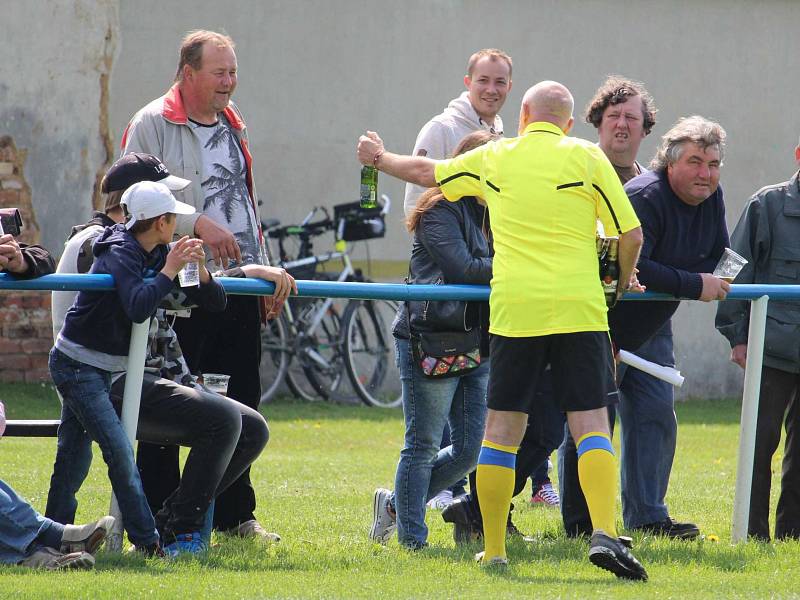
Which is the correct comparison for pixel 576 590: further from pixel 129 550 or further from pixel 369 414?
pixel 369 414

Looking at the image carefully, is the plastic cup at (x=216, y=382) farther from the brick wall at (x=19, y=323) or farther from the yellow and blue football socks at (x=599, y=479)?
the brick wall at (x=19, y=323)

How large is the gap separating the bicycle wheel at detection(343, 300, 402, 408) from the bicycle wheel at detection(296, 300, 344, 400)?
141 millimetres

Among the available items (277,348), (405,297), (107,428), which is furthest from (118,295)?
(277,348)

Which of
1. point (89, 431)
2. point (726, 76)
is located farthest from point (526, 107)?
point (726, 76)

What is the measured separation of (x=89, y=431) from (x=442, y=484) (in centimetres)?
164

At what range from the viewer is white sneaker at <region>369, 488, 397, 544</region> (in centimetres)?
626

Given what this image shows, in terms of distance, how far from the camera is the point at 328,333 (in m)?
13.8

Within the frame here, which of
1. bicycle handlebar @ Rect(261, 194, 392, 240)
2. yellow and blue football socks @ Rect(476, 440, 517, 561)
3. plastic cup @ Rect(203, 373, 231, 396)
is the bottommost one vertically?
yellow and blue football socks @ Rect(476, 440, 517, 561)

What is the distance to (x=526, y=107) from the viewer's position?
5.45 m

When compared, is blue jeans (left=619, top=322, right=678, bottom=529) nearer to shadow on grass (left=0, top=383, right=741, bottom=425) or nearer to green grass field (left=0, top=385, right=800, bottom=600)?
green grass field (left=0, top=385, right=800, bottom=600)

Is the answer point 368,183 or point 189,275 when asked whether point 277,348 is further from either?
point 189,275

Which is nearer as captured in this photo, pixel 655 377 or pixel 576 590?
pixel 576 590

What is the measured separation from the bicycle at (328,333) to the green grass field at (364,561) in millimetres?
4210

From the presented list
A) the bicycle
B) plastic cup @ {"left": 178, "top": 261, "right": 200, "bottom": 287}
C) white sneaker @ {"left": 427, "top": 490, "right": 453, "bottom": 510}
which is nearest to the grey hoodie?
white sneaker @ {"left": 427, "top": 490, "right": 453, "bottom": 510}
